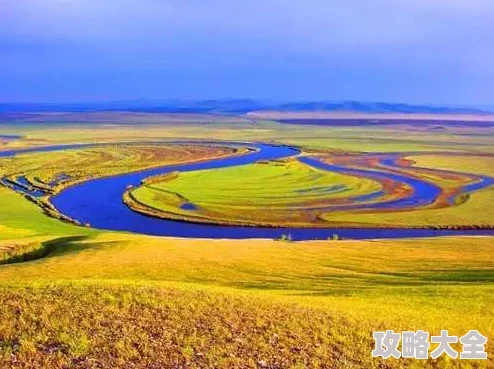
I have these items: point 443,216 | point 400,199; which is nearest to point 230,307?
point 443,216

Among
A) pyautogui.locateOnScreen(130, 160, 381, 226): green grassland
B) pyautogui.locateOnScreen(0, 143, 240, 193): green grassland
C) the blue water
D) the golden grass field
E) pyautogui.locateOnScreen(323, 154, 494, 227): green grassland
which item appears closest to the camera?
the golden grass field

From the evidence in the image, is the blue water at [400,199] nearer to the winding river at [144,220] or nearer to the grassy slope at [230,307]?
the winding river at [144,220]

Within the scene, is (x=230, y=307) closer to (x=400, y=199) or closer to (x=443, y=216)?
(x=443, y=216)

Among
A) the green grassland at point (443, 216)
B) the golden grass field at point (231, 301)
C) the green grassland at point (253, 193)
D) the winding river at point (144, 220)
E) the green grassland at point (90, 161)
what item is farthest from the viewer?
the green grassland at point (90, 161)

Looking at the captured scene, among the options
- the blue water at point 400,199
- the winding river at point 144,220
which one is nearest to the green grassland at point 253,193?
the winding river at point 144,220

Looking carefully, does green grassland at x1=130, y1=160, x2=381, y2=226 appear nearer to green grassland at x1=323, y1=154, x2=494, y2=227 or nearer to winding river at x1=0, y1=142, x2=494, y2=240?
winding river at x1=0, y1=142, x2=494, y2=240

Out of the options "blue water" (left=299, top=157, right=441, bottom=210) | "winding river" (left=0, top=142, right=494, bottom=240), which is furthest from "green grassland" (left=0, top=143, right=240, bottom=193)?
"blue water" (left=299, top=157, right=441, bottom=210)

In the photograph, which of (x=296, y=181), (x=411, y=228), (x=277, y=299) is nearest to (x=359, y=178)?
(x=296, y=181)
